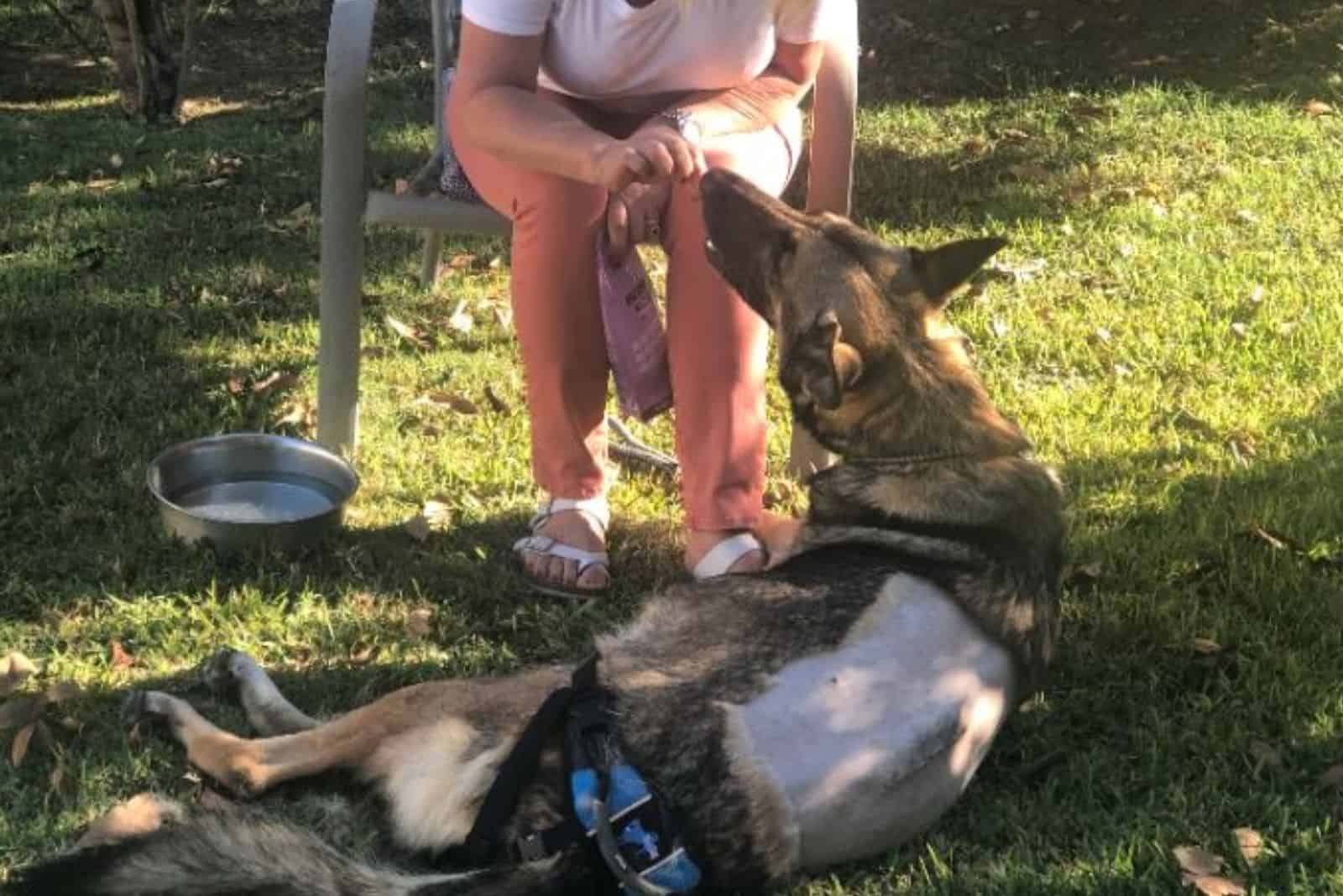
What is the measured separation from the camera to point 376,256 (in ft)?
20.3

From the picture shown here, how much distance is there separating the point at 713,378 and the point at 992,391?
5.26 feet

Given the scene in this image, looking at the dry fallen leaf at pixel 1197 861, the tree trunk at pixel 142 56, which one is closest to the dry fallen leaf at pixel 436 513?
the dry fallen leaf at pixel 1197 861

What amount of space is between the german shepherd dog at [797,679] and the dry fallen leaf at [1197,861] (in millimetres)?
433

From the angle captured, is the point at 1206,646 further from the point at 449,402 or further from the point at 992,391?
the point at 449,402

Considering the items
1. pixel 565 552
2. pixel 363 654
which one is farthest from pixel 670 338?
pixel 363 654

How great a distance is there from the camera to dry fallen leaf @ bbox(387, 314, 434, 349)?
5.46 meters

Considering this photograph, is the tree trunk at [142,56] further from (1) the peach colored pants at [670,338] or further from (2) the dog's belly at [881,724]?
(2) the dog's belly at [881,724]

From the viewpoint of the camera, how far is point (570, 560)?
4.05 m

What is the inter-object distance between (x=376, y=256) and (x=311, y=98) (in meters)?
2.85

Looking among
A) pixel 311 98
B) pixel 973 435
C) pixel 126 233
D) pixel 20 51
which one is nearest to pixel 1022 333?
pixel 973 435

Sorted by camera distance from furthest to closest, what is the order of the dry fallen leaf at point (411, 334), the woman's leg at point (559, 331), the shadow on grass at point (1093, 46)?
the shadow on grass at point (1093, 46) < the dry fallen leaf at point (411, 334) < the woman's leg at point (559, 331)

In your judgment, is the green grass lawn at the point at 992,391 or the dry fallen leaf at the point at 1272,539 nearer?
the green grass lawn at the point at 992,391

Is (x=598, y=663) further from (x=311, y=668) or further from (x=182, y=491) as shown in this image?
(x=182, y=491)

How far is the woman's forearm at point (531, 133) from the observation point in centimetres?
369
